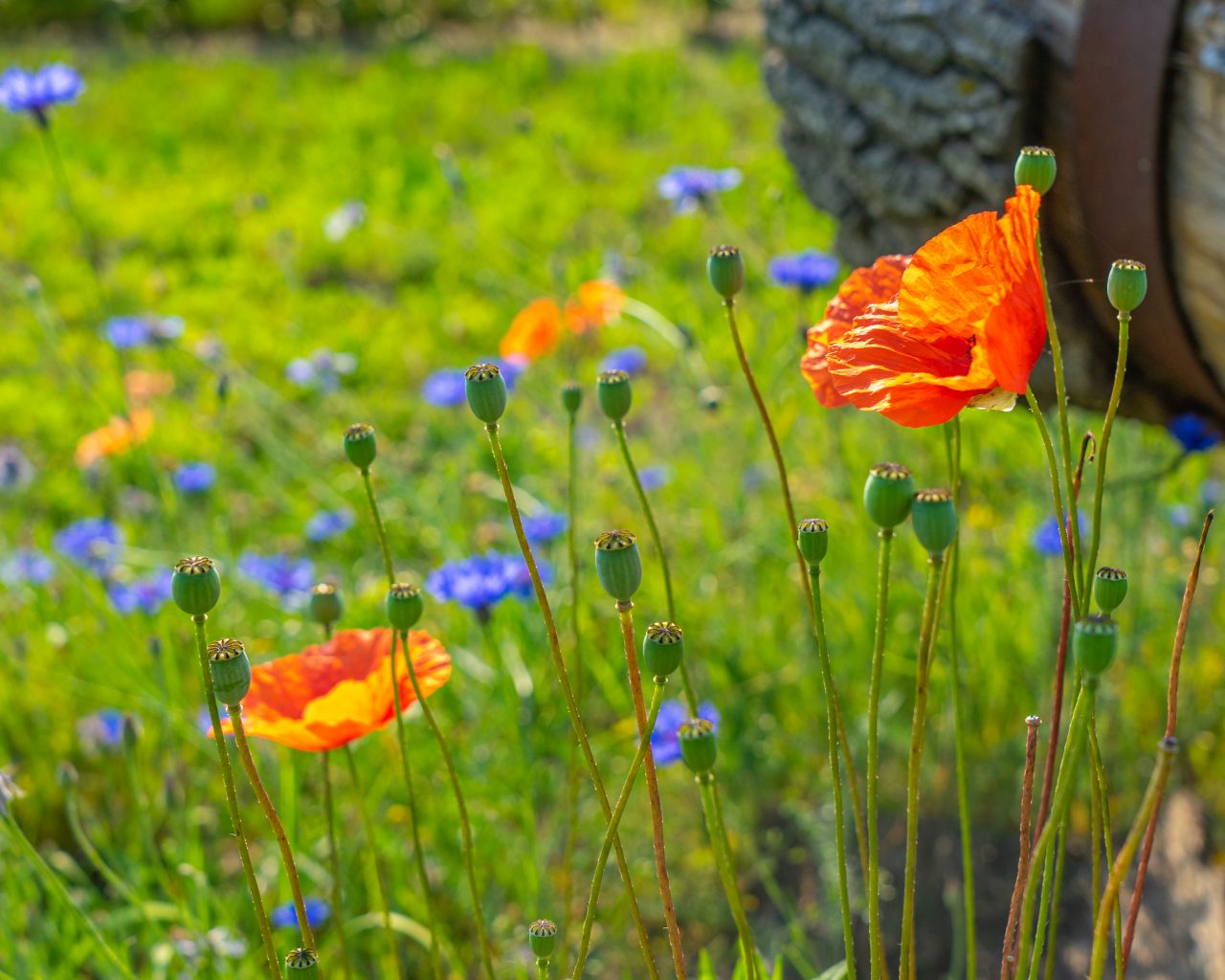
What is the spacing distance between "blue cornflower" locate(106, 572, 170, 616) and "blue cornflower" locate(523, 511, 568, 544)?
1.61 feet

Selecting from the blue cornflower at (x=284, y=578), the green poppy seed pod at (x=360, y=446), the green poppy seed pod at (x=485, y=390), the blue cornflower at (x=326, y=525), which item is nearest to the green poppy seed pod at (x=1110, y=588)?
the green poppy seed pod at (x=485, y=390)

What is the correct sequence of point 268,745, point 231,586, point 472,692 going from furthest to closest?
point 231,586 < point 472,692 < point 268,745

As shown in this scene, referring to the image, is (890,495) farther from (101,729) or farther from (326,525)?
(326,525)

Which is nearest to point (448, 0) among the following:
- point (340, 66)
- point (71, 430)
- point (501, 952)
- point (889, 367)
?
point (340, 66)

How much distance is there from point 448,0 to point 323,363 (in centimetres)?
415

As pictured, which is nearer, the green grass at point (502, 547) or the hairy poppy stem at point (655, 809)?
the hairy poppy stem at point (655, 809)

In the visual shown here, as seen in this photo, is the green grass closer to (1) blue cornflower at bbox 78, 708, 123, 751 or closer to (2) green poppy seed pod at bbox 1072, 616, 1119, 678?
(1) blue cornflower at bbox 78, 708, 123, 751

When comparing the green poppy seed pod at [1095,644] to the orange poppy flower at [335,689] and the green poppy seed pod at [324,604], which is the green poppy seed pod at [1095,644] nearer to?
the orange poppy flower at [335,689]

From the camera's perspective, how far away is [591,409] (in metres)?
2.76

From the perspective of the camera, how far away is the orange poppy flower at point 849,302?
899 mm

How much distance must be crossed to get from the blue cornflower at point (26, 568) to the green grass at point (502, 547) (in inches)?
1.3

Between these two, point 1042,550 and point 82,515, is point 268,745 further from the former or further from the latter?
point 82,515

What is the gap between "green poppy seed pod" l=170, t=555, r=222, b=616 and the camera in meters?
0.71

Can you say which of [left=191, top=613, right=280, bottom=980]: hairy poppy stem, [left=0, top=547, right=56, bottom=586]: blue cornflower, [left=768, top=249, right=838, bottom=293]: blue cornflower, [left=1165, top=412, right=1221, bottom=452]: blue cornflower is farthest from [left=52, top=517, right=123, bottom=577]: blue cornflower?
[left=1165, top=412, right=1221, bottom=452]: blue cornflower
